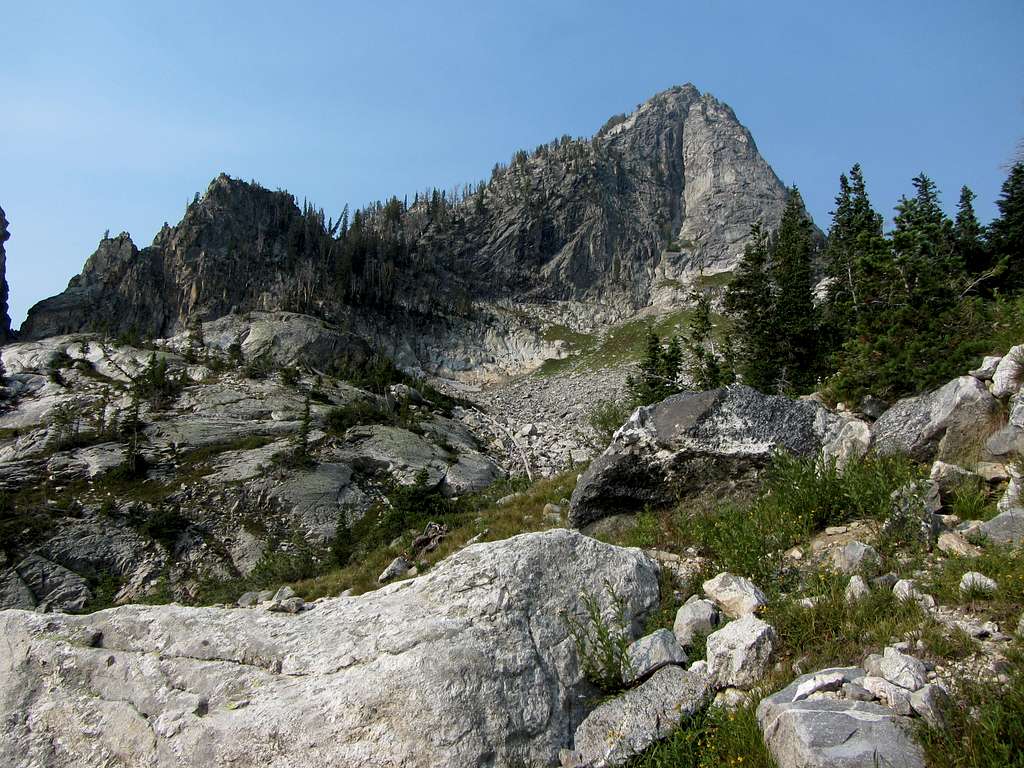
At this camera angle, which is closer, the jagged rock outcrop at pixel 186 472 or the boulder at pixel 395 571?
the boulder at pixel 395 571

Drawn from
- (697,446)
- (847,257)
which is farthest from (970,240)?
(697,446)

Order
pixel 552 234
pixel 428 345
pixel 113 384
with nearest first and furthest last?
pixel 113 384, pixel 428 345, pixel 552 234

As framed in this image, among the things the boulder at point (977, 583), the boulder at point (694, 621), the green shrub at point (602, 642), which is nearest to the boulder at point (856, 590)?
the boulder at point (977, 583)

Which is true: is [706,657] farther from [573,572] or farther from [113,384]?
[113,384]

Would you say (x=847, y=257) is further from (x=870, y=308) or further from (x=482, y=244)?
(x=482, y=244)

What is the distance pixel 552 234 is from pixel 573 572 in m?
119

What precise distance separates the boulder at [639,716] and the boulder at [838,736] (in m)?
0.80

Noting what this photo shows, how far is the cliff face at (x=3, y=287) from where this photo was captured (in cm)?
7650

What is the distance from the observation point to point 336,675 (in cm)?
532

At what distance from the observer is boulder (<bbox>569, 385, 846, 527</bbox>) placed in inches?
406

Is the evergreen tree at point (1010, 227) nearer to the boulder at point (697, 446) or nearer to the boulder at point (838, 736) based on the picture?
the boulder at point (697, 446)

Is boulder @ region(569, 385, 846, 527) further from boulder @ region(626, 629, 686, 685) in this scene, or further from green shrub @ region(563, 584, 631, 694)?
boulder @ region(626, 629, 686, 685)

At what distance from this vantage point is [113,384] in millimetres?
51625

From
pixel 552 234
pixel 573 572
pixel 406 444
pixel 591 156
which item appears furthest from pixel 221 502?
pixel 591 156
